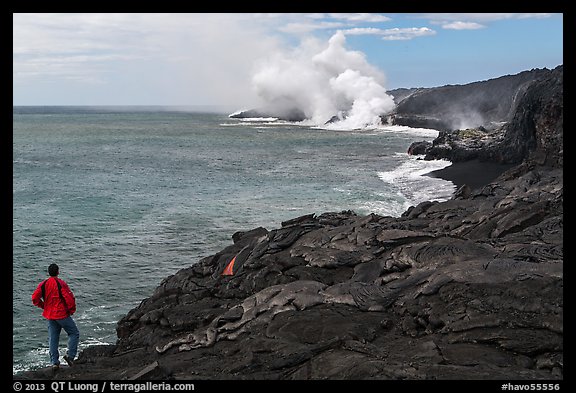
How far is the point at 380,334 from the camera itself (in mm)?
11969

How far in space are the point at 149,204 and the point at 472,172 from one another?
28.1 m

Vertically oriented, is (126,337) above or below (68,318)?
below

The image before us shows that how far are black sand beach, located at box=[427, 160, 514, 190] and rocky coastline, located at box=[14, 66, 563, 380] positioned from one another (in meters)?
23.3

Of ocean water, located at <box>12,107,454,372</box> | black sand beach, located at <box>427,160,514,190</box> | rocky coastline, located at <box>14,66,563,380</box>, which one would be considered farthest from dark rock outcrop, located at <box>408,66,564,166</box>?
rocky coastline, located at <box>14,66,563,380</box>

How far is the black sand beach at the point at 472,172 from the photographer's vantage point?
45.7m

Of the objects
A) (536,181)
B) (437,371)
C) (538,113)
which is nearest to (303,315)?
(437,371)

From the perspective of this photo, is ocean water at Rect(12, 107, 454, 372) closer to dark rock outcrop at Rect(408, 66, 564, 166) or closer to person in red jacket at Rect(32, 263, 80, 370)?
dark rock outcrop at Rect(408, 66, 564, 166)

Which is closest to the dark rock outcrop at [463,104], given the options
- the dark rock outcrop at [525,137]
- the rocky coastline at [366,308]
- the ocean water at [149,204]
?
the ocean water at [149,204]

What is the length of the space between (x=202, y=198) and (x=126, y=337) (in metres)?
29.4

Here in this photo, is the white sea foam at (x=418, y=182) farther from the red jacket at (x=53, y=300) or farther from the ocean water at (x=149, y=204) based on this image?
the red jacket at (x=53, y=300)

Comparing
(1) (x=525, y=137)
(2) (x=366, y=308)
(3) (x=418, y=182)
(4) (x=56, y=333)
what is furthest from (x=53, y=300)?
(1) (x=525, y=137)

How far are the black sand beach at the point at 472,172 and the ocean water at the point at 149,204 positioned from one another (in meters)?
1.73

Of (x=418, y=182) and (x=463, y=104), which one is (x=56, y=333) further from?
(x=463, y=104)
